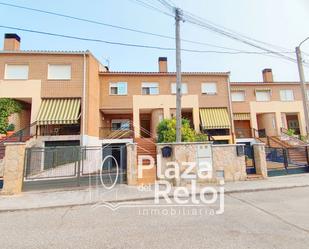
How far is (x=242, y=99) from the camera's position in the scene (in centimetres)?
2386

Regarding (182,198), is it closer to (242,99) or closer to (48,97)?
(48,97)

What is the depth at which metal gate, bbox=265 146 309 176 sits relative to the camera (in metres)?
13.0

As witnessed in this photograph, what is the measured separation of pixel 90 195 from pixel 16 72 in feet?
45.0

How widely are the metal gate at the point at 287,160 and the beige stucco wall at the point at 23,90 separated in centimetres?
1816

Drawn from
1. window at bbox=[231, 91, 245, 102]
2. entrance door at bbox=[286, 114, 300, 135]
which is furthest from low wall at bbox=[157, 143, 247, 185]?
entrance door at bbox=[286, 114, 300, 135]

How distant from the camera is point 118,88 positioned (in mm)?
20516

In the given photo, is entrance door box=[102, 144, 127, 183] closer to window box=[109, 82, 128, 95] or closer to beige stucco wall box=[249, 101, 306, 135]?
window box=[109, 82, 128, 95]

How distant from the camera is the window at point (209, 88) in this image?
839 inches

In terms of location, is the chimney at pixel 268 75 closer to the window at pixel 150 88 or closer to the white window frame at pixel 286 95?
the white window frame at pixel 286 95

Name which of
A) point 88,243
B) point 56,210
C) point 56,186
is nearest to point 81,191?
point 56,186

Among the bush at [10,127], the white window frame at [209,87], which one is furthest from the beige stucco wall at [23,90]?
the white window frame at [209,87]

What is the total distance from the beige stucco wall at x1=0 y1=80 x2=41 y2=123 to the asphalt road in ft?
37.9

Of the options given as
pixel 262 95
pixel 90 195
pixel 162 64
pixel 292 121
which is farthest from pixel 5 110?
pixel 292 121

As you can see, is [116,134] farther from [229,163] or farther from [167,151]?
[229,163]
